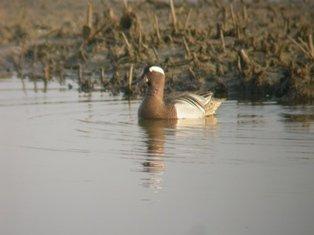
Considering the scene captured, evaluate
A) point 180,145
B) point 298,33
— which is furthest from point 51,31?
point 180,145

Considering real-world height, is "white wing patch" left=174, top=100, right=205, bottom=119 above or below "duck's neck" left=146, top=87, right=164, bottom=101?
below

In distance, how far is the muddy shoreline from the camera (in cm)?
1712

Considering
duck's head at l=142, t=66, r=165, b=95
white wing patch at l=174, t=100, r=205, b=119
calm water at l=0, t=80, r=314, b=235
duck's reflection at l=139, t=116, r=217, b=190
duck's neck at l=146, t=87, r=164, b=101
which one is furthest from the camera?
duck's head at l=142, t=66, r=165, b=95

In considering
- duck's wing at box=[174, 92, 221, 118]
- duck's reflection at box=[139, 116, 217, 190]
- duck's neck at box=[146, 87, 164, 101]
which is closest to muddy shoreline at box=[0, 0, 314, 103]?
duck's wing at box=[174, 92, 221, 118]

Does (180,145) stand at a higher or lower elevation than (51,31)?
lower

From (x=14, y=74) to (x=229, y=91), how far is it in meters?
4.72

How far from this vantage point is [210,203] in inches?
361

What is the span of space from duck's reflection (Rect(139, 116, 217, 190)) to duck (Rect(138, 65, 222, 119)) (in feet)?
0.42

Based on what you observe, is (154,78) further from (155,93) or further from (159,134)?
(159,134)

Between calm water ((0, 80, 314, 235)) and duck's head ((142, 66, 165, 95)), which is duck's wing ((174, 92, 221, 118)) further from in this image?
duck's head ((142, 66, 165, 95))

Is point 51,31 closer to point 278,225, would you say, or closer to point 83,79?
point 83,79

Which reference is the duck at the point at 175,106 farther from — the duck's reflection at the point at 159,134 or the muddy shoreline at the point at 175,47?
the muddy shoreline at the point at 175,47

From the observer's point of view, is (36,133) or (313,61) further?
(313,61)

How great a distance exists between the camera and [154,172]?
34.7 ft
